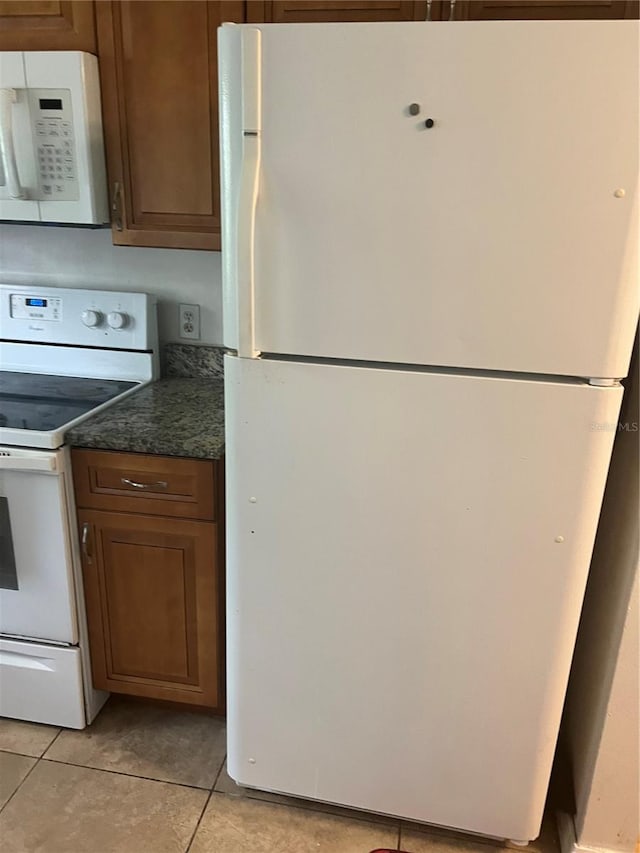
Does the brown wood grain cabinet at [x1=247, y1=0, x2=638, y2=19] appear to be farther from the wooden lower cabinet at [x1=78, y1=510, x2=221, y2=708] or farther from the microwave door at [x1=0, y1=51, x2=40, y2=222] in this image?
the wooden lower cabinet at [x1=78, y1=510, x2=221, y2=708]

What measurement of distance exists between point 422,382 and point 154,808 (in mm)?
1264

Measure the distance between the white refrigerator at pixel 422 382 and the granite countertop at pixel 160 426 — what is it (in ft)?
0.88

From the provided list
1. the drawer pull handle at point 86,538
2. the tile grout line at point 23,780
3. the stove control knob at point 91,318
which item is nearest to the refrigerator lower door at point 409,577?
the drawer pull handle at point 86,538

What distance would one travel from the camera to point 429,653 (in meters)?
1.41

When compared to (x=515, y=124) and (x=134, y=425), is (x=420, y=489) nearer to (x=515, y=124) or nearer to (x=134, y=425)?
(x=515, y=124)

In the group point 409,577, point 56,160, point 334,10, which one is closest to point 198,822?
point 409,577

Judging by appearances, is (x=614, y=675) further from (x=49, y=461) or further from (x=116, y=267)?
(x=116, y=267)

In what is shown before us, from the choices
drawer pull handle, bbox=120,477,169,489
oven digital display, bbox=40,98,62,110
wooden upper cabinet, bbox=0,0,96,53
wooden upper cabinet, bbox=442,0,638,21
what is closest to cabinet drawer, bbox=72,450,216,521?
drawer pull handle, bbox=120,477,169,489

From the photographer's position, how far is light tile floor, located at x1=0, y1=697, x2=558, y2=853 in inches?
62.4

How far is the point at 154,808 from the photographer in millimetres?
1667

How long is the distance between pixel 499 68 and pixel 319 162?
1.05ft

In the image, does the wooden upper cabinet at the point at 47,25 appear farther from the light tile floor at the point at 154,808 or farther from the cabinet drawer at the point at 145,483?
the light tile floor at the point at 154,808

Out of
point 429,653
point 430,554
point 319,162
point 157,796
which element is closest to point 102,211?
point 319,162

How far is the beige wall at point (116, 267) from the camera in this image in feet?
6.86
